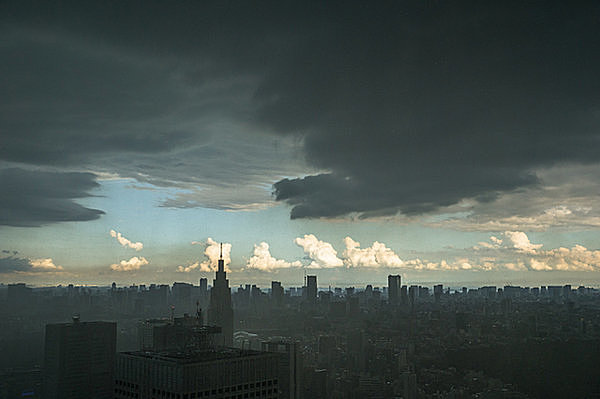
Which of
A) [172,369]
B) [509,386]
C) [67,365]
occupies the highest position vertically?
[172,369]

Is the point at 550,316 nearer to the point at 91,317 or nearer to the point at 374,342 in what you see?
the point at 374,342

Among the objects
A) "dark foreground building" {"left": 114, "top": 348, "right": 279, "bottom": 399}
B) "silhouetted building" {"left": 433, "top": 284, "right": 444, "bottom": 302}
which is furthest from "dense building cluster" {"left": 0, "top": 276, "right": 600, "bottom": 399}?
"silhouetted building" {"left": 433, "top": 284, "right": 444, "bottom": 302}

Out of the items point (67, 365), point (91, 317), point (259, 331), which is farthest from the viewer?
point (259, 331)

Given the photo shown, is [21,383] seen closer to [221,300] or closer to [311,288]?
[221,300]

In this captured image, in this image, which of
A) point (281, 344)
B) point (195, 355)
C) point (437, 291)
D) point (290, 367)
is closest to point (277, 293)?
point (437, 291)

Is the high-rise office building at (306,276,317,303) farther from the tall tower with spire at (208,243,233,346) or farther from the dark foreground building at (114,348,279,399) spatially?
the dark foreground building at (114,348,279,399)

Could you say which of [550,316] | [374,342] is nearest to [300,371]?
[374,342]
